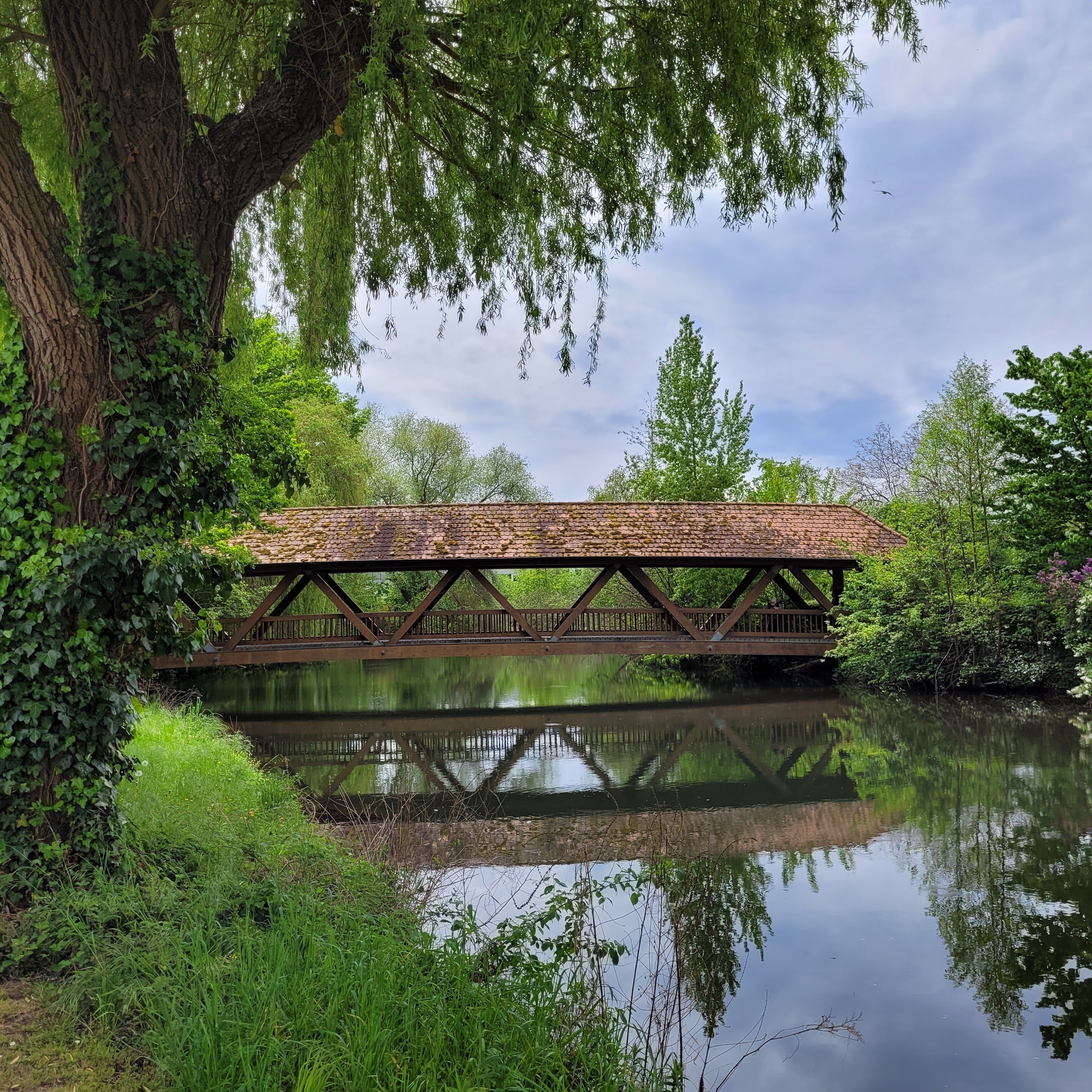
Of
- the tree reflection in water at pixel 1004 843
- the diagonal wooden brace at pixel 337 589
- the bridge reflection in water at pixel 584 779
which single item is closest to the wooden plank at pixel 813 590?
the bridge reflection in water at pixel 584 779

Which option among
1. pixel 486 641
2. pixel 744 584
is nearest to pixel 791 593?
pixel 744 584

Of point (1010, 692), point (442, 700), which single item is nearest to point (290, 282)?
point (442, 700)

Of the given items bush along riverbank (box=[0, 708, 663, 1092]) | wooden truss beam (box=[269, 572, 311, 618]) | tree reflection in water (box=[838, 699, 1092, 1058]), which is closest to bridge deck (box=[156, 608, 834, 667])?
wooden truss beam (box=[269, 572, 311, 618])

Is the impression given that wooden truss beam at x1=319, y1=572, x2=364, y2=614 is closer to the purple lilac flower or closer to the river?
the river

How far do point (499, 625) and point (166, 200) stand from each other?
39.4ft

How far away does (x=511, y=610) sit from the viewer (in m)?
13.6

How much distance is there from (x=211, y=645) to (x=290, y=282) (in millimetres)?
9466

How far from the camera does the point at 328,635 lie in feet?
46.6

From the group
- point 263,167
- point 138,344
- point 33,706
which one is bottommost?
point 33,706

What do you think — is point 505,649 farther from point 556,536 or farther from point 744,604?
point 744,604

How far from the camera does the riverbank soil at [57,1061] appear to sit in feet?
7.38

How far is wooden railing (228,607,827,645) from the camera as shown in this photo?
1396cm

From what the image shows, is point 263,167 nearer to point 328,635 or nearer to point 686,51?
point 686,51

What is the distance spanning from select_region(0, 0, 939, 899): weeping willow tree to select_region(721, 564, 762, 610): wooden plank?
38.1ft
